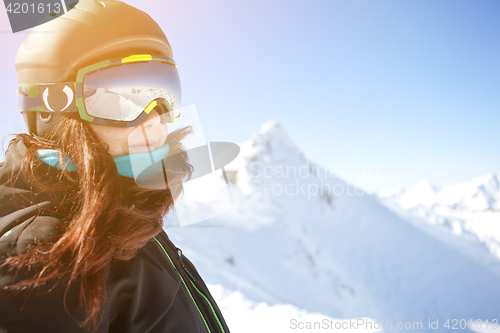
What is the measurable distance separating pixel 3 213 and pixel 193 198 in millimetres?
1100

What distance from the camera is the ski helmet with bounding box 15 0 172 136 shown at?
1285 millimetres

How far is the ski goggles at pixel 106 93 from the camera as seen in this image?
1256mm

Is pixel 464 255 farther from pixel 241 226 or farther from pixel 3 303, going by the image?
pixel 3 303

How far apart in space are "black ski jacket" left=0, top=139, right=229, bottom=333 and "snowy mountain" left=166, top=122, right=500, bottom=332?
359cm

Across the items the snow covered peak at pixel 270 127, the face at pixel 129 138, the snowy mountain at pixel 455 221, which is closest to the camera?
the face at pixel 129 138

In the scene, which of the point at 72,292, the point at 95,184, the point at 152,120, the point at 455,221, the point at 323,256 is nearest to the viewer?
the point at 72,292

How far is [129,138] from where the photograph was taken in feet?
4.16

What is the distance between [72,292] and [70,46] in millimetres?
1160

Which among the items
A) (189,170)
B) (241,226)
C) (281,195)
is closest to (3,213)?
(189,170)

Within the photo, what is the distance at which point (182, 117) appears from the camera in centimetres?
166

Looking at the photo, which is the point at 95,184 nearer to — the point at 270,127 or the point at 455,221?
the point at 270,127

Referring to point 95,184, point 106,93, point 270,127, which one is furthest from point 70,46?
point 270,127

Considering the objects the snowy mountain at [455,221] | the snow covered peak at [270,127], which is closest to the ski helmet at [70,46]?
the snow covered peak at [270,127]

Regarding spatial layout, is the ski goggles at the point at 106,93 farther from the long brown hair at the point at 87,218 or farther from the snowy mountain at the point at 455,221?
the snowy mountain at the point at 455,221
